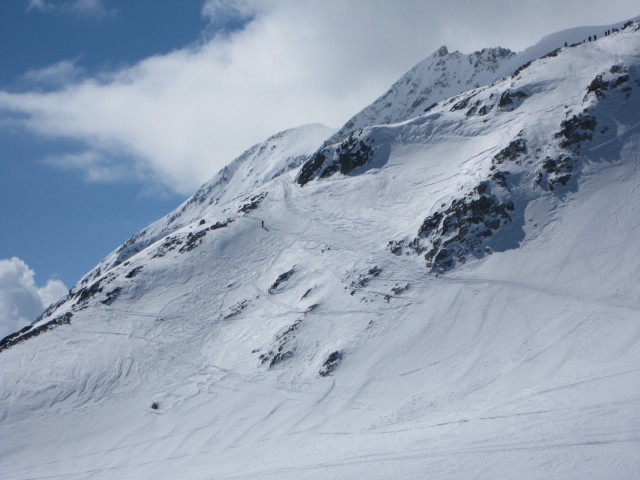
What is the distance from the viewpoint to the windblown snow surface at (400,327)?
717 inches

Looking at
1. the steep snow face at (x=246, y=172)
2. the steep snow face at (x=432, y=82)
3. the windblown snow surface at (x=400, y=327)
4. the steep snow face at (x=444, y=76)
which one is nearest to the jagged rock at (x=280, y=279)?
the windblown snow surface at (x=400, y=327)

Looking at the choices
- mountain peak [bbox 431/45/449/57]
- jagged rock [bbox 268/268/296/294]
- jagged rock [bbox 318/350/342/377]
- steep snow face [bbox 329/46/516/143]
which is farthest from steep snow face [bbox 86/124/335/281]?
jagged rock [bbox 318/350/342/377]

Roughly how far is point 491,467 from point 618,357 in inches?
405

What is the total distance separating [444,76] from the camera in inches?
4092

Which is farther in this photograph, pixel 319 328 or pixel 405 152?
pixel 405 152

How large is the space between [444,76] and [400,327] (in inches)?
3427

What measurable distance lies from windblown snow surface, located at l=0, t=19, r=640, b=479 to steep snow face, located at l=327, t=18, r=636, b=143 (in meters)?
42.0

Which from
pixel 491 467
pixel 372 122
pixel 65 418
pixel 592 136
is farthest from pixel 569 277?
pixel 372 122

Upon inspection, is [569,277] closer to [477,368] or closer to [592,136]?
[477,368]

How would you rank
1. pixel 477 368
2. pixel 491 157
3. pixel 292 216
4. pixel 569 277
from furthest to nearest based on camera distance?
pixel 292 216
pixel 491 157
pixel 569 277
pixel 477 368

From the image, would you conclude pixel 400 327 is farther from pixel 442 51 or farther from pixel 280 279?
pixel 442 51

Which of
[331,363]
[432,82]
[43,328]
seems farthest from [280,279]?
[432,82]

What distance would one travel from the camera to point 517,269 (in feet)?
101

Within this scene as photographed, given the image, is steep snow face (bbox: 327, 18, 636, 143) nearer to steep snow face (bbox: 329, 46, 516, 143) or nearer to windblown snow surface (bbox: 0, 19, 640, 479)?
steep snow face (bbox: 329, 46, 516, 143)
